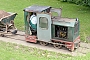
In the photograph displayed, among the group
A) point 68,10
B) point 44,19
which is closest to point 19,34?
point 44,19

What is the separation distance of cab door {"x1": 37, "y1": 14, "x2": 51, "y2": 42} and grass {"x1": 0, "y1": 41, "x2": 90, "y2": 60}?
76 centimetres

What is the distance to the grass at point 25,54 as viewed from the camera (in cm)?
913

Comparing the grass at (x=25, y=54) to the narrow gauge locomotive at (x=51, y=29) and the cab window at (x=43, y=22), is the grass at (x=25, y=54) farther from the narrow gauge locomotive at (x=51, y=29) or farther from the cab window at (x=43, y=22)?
the cab window at (x=43, y=22)

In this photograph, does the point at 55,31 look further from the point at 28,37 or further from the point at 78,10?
the point at 78,10

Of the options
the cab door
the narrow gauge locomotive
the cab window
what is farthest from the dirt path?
the cab window

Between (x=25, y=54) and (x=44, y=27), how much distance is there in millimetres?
1647

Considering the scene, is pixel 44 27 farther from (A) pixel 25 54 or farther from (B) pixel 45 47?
(A) pixel 25 54

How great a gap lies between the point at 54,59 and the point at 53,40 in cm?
184

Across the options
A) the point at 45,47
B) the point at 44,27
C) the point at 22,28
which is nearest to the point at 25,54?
the point at 45,47

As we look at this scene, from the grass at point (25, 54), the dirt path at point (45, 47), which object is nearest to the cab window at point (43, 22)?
the dirt path at point (45, 47)

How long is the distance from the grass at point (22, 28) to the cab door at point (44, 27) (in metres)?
0.76

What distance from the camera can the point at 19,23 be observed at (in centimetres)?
1434

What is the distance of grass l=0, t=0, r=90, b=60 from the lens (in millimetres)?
9422

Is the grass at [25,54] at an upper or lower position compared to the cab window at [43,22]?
lower
